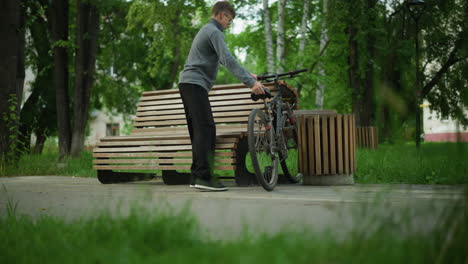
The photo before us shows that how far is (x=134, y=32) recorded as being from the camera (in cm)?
2100

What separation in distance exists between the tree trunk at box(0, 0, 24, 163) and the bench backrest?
2.44 metres

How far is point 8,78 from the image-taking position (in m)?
9.16

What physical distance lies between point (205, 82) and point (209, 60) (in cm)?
25

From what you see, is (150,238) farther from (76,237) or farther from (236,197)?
(236,197)

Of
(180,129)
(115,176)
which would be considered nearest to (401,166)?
(180,129)

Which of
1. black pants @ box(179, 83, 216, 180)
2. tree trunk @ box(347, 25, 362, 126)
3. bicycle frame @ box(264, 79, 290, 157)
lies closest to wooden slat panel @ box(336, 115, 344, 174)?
bicycle frame @ box(264, 79, 290, 157)

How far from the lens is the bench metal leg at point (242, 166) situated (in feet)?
19.9

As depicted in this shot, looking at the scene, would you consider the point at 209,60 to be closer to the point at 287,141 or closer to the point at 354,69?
the point at 287,141

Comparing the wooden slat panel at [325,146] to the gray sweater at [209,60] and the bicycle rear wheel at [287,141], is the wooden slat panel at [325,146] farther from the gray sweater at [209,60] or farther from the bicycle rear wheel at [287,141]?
the gray sweater at [209,60]

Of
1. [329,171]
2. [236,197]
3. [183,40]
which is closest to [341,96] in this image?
[183,40]

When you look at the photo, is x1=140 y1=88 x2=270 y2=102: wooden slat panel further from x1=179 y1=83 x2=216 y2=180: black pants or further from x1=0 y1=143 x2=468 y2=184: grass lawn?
x1=179 y1=83 x2=216 y2=180: black pants

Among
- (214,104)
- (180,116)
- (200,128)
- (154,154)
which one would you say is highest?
(214,104)

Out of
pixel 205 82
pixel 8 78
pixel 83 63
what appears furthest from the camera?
pixel 83 63

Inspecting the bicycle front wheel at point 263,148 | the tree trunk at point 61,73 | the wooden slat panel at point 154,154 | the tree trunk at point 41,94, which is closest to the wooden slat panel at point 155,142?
the wooden slat panel at point 154,154
